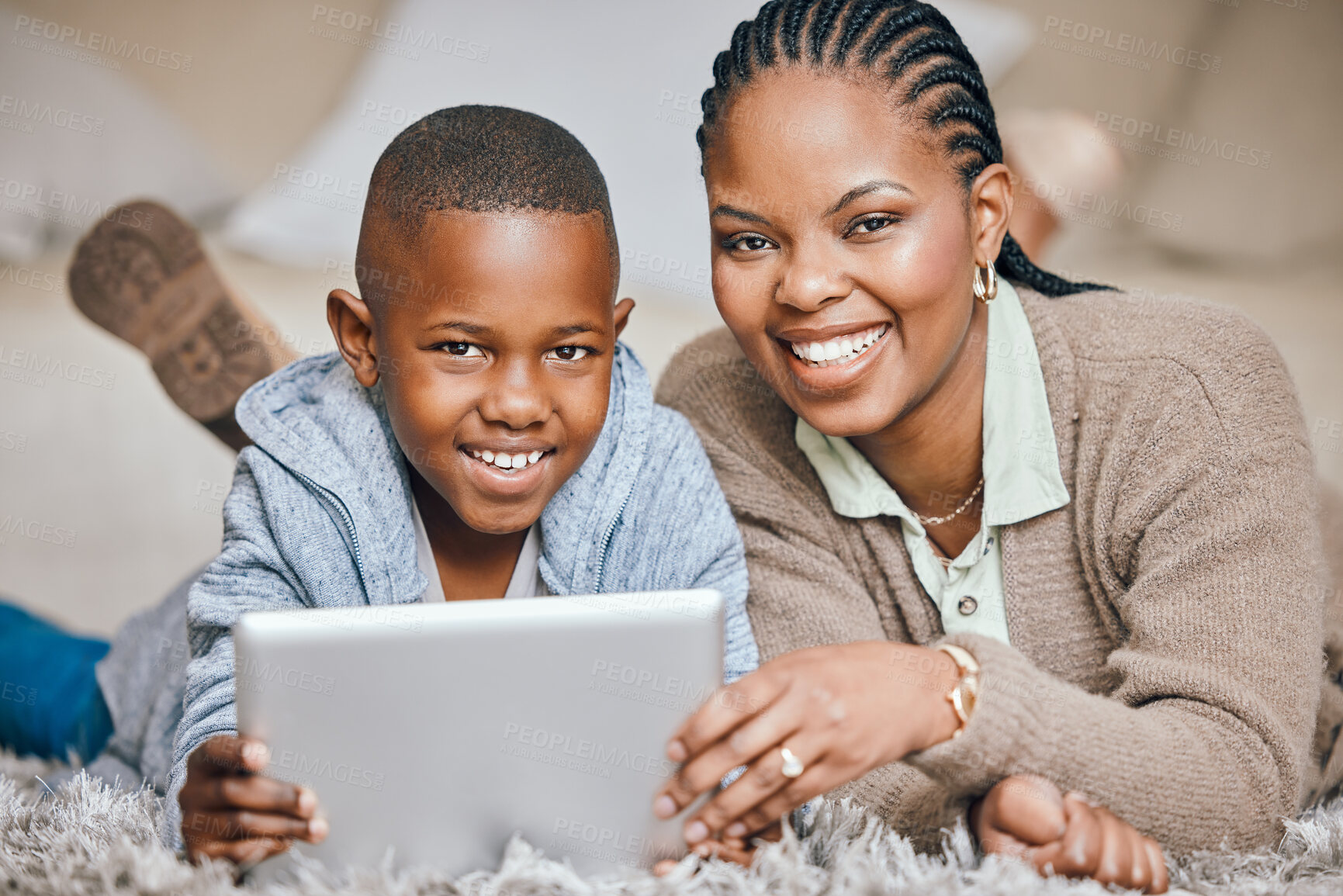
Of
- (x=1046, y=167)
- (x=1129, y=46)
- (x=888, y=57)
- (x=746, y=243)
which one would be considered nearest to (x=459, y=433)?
(x=746, y=243)

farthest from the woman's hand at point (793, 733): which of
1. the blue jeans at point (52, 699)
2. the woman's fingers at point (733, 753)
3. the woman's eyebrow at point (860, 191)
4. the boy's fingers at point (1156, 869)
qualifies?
the blue jeans at point (52, 699)

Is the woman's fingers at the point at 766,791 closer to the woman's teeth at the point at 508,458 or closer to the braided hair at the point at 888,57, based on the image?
the woman's teeth at the point at 508,458

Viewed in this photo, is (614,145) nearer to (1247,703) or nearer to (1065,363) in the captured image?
(1065,363)

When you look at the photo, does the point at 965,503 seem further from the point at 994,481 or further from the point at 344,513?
the point at 344,513

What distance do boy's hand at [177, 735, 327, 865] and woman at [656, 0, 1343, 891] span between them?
29 cm

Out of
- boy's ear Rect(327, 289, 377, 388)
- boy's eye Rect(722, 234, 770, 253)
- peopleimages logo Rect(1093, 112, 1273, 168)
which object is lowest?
boy's ear Rect(327, 289, 377, 388)

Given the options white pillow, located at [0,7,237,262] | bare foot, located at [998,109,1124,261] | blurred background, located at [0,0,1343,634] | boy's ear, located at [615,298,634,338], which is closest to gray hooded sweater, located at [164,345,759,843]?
boy's ear, located at [615,298,634,338]

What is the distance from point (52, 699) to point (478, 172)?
1.08m

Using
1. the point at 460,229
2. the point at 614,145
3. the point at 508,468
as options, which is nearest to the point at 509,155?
the point at 460,229

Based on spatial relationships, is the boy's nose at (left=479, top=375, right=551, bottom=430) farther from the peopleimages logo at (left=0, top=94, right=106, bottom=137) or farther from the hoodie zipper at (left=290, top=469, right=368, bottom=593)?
the peopleimages logo at (left=0, top=94, right=106, bottom=137)

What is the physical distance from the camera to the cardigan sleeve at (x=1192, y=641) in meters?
0.98

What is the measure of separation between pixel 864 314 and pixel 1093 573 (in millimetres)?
386

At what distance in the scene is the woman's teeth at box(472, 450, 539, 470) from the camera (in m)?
1.20

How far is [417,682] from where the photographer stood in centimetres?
83
